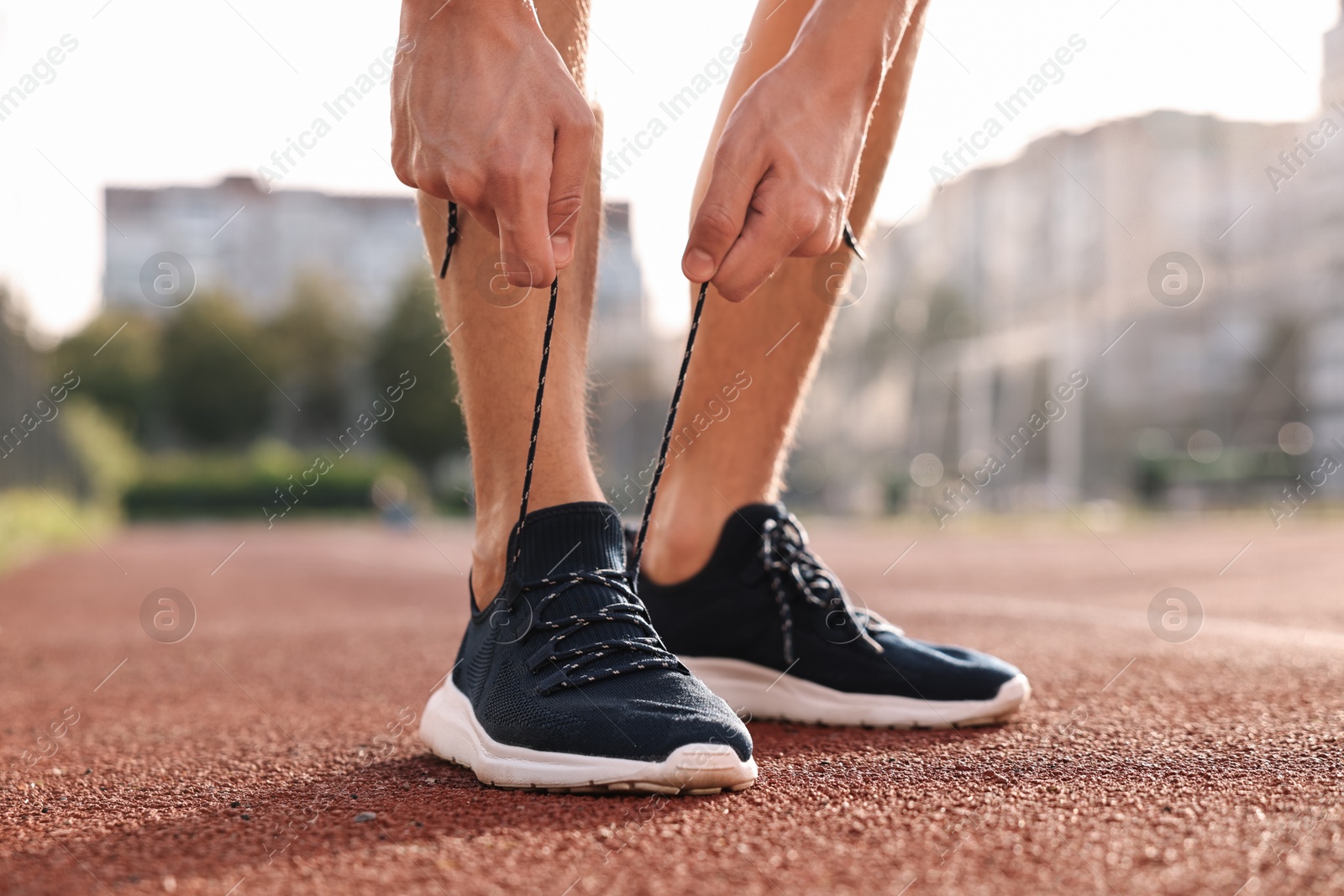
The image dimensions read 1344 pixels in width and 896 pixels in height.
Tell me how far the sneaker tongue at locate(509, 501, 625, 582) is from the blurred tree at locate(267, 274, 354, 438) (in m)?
38.7

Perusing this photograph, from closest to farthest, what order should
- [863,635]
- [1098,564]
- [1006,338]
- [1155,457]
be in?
[863,635] < [1098,564] < [1155,457] < [1006,338]

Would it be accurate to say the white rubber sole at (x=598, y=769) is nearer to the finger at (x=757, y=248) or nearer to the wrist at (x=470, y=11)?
the finger at (x=757, y=248)

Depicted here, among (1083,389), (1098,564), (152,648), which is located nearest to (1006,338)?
(1083,389)

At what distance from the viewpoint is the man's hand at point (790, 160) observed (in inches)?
43.6

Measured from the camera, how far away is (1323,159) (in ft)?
72.7

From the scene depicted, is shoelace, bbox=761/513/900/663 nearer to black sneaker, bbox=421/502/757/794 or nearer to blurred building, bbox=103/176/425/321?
black sneaker, bbox=421/502/757/794

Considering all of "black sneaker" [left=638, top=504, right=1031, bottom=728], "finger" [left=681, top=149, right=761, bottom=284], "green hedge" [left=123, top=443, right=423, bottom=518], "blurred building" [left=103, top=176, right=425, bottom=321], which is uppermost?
"blurred building" [left=103, top=176, right=425, bottom=321]

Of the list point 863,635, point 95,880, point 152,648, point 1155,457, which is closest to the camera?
point 95,880

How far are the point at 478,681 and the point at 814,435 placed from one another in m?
38.8

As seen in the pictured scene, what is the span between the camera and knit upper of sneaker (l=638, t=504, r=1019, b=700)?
4.94ft

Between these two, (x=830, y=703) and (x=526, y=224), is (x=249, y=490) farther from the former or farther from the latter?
(x=526, y=224)

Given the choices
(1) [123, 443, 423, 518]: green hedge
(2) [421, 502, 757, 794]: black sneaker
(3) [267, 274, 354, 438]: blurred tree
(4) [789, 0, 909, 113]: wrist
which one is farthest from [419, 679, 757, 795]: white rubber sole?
(3) [267, 274, 354, 438]: blurred tree

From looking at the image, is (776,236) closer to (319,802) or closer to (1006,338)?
(319,802)

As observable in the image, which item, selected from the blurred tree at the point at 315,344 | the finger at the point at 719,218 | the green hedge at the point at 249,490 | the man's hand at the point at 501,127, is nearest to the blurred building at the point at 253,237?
the blurred tree at the point at 315,344
